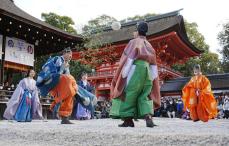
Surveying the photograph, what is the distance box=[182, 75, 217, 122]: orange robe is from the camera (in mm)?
10383

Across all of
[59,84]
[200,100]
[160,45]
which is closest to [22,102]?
[59,84]

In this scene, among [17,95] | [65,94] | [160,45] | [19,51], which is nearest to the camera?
[65,94]

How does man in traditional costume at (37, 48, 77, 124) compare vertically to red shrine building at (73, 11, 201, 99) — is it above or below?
below

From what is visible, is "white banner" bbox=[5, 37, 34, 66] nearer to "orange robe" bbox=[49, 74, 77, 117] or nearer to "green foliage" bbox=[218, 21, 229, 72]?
"orange robe" bbox=[49, 74, 77, 117]

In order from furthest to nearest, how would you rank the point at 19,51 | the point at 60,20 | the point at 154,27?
1. the point at 154,27
2. the point at 60,20
3. the point at 19,51

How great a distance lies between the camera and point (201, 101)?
412 inches

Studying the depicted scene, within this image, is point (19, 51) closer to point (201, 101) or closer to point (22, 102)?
point (22, 102)

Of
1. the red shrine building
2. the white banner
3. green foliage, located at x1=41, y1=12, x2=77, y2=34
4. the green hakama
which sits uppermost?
green foliage, located at x1=41, y1=12, x2=77, y2=34

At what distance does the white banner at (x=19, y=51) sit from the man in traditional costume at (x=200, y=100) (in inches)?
338

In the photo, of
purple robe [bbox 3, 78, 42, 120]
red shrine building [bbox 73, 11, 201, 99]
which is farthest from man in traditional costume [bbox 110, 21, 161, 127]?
red shrine building [bbox 73, 11, 201, 99]

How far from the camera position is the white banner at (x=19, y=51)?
52.8 ft

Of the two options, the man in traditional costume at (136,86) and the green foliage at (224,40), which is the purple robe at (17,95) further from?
the green foliage at (224,40)

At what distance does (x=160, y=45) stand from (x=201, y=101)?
17.5 m

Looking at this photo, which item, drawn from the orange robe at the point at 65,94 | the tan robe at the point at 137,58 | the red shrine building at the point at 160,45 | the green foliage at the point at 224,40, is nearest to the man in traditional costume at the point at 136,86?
the tan robe at the point at 137,58
